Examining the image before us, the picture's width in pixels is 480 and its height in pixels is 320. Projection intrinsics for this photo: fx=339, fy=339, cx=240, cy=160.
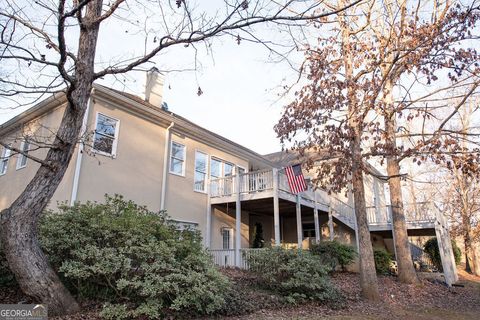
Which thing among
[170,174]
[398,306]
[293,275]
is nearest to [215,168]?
[170,174]

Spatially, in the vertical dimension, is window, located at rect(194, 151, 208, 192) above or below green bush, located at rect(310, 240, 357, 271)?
above

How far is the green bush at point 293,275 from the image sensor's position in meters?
8.24

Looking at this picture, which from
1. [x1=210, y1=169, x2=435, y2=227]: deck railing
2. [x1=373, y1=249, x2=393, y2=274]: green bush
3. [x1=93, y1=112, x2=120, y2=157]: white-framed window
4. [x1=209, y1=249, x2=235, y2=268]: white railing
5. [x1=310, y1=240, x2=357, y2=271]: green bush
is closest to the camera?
[x1=93, y1=112, x2=120, y2=157]: white-framed window

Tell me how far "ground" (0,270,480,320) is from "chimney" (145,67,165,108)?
27.3 feet

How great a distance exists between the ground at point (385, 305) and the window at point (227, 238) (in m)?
5.24

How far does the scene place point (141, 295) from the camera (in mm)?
5773

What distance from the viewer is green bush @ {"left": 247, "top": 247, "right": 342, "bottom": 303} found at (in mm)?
8242

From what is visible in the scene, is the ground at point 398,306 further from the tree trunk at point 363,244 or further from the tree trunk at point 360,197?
A: the tree trunk at point 360,197

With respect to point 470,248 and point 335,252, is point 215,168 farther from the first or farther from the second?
point 470,248

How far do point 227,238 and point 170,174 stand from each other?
4722 millimetres

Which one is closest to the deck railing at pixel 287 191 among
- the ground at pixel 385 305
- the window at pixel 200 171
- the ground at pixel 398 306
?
the window at pixel 200 171

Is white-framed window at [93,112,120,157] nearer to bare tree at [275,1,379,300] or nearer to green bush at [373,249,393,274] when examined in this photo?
bare tree at [275,1,379,300]

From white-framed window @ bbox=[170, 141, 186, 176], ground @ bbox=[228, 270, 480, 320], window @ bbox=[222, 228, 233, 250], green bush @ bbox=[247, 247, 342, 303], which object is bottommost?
ground @ bbox=[228, 270, 480, 320]

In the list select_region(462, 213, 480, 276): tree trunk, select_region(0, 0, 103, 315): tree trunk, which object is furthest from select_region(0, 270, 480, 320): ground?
select_region(462, 213, 480, 276): tree trunk
